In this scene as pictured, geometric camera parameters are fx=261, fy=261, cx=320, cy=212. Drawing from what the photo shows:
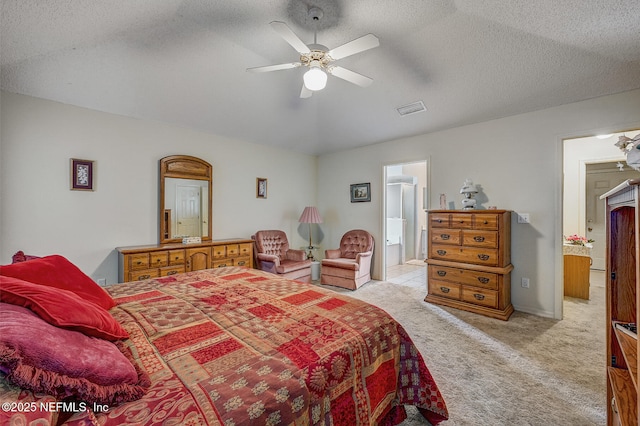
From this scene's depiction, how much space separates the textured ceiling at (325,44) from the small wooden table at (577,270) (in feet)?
7.67

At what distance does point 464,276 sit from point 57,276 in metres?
4.03

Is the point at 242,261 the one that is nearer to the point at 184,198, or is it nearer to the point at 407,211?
the point at 184,198

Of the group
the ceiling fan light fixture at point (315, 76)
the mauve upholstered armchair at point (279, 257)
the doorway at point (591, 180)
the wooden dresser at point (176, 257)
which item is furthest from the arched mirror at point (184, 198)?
the doorway at point (591, 180)

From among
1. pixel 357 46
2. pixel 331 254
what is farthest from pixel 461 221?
pixel 357 46

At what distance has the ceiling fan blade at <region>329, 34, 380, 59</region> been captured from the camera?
1903 mm

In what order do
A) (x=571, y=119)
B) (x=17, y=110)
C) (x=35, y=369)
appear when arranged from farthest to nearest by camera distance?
1. (x=571, y=119)
2. (x=17, y=110)
3. (x=35, y=369)

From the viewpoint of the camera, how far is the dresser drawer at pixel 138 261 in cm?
324

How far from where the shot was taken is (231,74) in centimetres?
321

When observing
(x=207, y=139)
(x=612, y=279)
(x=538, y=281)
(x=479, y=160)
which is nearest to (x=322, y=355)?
(x=612, y=279)

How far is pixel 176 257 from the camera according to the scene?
3.61 metres

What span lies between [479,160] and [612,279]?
2994 mm

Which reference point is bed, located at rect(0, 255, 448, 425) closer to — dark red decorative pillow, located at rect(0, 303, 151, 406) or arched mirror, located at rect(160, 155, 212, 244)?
dark red decorative pillow, located at rect(0, 303, 151, 406)

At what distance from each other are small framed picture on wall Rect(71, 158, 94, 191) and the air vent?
166 inches

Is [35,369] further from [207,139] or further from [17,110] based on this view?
[207,139]
